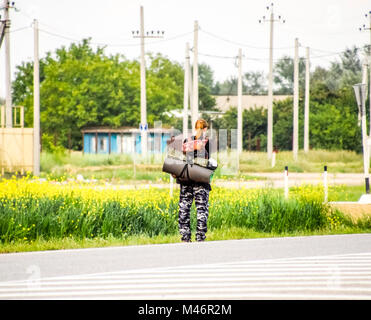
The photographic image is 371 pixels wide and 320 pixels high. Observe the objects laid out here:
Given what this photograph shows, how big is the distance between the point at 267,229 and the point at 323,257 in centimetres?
378

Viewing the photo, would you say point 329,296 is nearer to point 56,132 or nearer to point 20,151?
point 20,151

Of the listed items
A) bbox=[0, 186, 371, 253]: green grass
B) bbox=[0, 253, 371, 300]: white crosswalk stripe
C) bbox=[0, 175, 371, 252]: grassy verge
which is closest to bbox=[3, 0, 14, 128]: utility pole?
bbox=[0, 175, 371, 252]: grassy verge

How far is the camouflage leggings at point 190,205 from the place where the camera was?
38.3ft

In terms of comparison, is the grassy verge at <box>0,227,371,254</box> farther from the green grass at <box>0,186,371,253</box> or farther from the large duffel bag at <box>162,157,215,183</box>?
the large duffel bag at <box>162,157,215,183</box>

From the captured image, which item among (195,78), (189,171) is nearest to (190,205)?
(189,171)

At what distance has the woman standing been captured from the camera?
11.4 metres

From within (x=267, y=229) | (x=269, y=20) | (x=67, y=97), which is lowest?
(x=267, y=229)

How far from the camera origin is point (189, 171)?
37.3 ft

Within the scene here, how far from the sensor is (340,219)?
51.1 feet

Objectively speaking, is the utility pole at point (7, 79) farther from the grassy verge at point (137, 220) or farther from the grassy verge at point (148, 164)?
the grassy verge at point (137, 220)

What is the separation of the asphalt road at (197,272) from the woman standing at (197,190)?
1.11 ft

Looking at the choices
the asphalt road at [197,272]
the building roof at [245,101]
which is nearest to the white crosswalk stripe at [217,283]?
the asphalt road at [197,272]

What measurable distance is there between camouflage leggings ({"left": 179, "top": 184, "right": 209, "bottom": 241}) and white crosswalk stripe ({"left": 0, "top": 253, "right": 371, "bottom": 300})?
181cm
